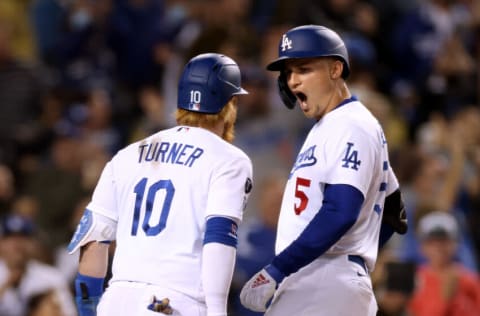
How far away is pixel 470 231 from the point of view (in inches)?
414

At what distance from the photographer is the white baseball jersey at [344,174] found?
18.0ft

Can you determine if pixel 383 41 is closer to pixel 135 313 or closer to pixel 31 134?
pixel 31 134

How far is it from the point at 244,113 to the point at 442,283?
2.76m

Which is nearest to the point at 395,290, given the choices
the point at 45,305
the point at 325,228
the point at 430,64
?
the point at 45,305

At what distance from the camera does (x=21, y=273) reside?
959 centimetres

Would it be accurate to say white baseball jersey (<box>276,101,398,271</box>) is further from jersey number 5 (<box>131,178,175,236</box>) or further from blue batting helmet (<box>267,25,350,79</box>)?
jersey number 5 (<box>131,178,175,236</box>)

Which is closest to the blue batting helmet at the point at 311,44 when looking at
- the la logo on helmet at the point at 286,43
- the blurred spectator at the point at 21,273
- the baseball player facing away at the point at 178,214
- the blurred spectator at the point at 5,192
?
the la logo on helmet at the point at 286,43

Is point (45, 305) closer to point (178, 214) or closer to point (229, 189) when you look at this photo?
point (178, 214)

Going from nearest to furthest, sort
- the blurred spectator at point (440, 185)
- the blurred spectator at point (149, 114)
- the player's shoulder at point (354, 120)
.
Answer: the player's shoulder at point (354, 120) → the blurred spectator at point (440, 185) → the blurred spectator at point (149, 114)

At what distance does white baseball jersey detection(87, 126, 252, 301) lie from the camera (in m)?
5.41

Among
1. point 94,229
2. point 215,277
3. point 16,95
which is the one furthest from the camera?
point 16,95

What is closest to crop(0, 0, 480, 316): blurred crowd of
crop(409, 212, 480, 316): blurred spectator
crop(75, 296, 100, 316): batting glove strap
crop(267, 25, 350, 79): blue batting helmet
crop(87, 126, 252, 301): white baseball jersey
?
crop(409, 212, 480, 316): blurred spectator

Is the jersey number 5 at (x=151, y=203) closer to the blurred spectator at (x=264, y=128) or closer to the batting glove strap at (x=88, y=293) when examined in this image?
the batting glove strap at (x=88, y=293)

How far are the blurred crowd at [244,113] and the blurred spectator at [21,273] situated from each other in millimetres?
11
